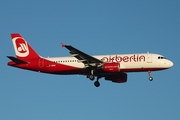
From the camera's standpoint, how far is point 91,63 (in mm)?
71500

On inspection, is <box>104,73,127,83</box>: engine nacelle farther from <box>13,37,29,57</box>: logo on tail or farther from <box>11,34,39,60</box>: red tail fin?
<box>13,37,29,57</box>: logo on tail

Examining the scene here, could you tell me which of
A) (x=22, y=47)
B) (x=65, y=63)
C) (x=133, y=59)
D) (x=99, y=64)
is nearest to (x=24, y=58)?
(x=22, y=47)

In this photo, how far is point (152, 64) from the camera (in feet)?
229

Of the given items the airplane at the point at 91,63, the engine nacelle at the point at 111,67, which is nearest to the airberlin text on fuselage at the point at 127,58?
the airplane at the point at 91,63

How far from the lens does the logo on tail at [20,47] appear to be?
77.2m

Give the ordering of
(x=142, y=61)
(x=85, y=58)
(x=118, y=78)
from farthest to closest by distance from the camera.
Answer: (x=118, y=78)
(x=85, y=58)
(x=142, y=61)

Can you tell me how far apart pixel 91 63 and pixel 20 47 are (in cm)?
1355

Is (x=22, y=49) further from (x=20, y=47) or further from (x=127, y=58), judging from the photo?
(x=127, y=58)

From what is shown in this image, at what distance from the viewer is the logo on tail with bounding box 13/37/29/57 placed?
77.2m

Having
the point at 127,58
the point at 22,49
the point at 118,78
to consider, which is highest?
the point at 22,49

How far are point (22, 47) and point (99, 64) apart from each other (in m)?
14.5

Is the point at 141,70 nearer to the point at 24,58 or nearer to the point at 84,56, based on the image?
the point at 84,56

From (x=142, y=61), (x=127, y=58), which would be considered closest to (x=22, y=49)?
(x=127, y=58)

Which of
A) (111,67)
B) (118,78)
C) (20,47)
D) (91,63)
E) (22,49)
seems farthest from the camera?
(20,47)
